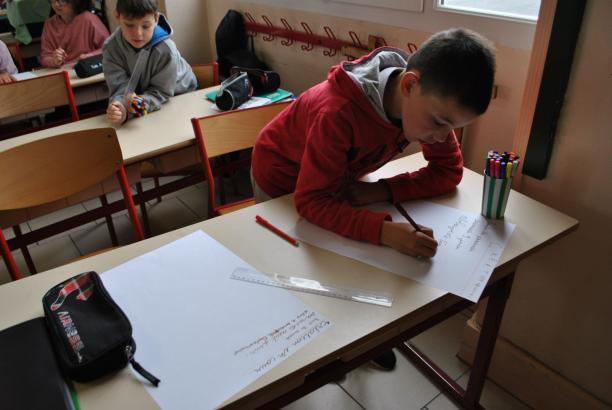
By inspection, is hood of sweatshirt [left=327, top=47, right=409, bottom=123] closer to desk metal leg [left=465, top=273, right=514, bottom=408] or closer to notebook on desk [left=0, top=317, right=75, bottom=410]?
desk metal leg [left=465, top=273, right=514, bottom=408]

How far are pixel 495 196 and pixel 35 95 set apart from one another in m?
2.10

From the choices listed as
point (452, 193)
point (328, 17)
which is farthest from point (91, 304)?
point (328, 17)

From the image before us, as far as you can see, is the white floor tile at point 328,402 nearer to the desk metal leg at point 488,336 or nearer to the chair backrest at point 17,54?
the desk metal leg at point 488,336

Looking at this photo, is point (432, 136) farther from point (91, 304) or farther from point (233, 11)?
point (233, 11)

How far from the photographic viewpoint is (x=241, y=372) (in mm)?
715

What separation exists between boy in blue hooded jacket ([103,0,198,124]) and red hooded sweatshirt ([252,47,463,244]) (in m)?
1.20

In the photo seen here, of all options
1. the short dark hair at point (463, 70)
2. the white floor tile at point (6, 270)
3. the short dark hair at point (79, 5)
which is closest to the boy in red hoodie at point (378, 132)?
the short dark hair at point (463, 70)

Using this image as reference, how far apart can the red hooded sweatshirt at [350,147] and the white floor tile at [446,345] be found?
0.80 metres

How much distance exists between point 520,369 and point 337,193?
91 cm

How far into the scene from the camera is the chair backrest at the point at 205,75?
254 centimetres

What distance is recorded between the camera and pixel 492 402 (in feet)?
5.19

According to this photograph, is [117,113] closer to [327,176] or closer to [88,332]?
[327,176]

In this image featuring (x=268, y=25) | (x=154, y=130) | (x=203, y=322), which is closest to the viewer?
(x=203, y=322)

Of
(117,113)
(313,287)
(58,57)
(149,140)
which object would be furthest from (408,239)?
(58,57)
